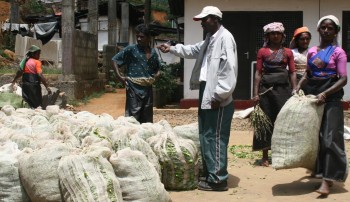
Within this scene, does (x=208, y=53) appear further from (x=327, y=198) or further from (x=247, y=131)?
(x=247, y=131)

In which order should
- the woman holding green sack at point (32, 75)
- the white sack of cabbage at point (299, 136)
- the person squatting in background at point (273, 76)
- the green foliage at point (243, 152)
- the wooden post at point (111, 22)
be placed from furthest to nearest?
the wooden post at point (111, 22) → the woman holding green sack at point (32, 75) → the green foliage at point (243, 152) → the person squatting in background at point (273, 76) → the white sack of cabbage at point (299, 136)

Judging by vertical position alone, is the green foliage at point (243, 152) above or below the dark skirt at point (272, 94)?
below

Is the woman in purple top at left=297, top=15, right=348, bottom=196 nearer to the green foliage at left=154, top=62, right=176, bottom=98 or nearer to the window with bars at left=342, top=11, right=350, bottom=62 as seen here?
the window with bars at left=342, top=11, right=350, bottom=62

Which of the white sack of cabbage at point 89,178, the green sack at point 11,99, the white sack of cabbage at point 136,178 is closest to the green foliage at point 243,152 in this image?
the white sack of cabbage at point 136,178

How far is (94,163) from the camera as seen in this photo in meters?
3.98

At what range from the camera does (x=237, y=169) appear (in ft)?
20.2

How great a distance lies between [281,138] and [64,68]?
10.8m

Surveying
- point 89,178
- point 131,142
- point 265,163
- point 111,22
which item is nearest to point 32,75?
point 265,163

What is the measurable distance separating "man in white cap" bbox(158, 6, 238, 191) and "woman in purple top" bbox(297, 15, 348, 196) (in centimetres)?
79

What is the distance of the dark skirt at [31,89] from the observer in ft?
32.3

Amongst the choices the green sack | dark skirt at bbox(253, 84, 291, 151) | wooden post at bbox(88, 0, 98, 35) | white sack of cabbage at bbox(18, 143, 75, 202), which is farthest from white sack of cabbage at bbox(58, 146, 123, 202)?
wooden post at bbox(88, 0, 98, 35)

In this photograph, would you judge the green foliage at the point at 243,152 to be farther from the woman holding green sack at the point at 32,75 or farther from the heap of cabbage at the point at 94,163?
the woman holding green sack at the point at 32,75

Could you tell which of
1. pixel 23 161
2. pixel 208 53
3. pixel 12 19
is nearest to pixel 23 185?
pixel 23 161

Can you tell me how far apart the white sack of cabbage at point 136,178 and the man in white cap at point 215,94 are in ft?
2.97
